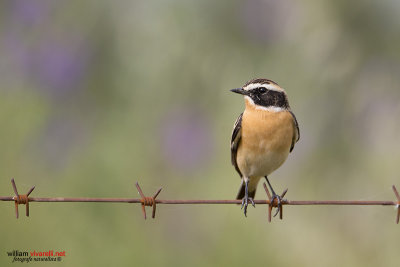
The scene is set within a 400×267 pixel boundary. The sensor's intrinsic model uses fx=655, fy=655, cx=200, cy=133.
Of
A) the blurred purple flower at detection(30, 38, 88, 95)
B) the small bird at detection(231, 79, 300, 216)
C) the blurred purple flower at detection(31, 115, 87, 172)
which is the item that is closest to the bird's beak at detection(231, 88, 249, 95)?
the small bird at detection(231, 79, 300, 216)

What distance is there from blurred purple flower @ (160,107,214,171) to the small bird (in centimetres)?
167

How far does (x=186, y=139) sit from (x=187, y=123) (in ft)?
0.85

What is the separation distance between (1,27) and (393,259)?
450 centimetres

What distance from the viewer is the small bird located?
4.84 m

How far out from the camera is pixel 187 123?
277 inches

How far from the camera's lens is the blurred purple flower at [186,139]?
22.0ft

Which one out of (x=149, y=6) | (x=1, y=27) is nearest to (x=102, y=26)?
(x=149, y=6)

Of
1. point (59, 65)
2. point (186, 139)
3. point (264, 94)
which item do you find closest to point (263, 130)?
point (264, 94)

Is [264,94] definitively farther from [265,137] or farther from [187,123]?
[187,123]

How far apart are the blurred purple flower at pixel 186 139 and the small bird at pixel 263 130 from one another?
5.48 feet

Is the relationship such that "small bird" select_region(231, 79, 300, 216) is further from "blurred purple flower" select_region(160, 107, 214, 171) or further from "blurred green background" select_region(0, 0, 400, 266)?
"blurred purple flower" select_region(160, 107, 214, 171)

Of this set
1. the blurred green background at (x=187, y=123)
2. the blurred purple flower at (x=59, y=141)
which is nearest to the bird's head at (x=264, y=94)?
the blurred green background at (x=187, y=123)

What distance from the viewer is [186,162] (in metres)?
6.69

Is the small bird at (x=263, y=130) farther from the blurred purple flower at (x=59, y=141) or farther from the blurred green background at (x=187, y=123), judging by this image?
the blurred purple flower at (x=59, y=141)
